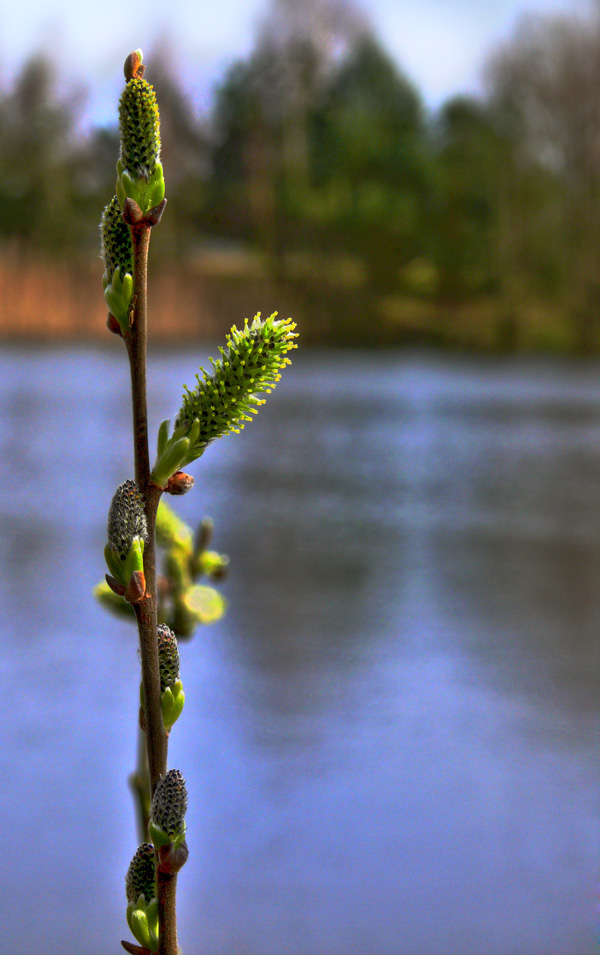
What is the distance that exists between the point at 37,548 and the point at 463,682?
101 cm

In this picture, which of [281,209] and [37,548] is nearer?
[37,548]

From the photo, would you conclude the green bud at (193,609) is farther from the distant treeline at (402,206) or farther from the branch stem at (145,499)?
the distant treeline at (402,206)

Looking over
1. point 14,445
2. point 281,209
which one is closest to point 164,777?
point 14,445

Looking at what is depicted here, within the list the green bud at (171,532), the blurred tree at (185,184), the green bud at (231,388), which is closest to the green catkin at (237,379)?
the green bud at (231,388)

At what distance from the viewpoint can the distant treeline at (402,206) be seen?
4.77 meters

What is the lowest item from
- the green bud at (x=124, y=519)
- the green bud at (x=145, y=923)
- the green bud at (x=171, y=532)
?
the green bud at (x=145, y=923)

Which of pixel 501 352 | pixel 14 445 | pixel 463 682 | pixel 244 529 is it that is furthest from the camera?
pixel 501 352

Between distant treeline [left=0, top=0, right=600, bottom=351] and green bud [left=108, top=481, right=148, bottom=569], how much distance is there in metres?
4.46

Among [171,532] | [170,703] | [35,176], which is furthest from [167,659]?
[35,176]

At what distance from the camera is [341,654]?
1.42 metres

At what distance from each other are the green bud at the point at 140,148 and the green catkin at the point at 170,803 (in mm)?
57

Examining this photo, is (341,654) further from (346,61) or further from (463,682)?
(346,61)

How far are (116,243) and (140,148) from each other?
0.01 metres

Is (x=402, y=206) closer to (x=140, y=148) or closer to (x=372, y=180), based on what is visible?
(x=372, y=180)
